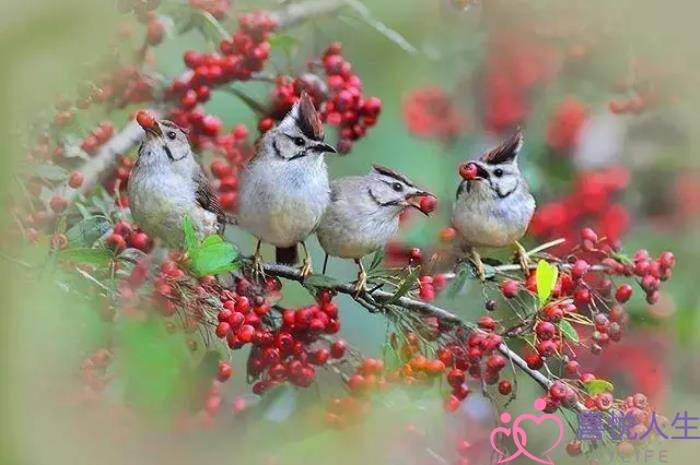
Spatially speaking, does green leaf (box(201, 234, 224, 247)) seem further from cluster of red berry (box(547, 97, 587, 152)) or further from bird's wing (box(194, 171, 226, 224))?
cluster of red berry (box(547, 97, 587, 152))

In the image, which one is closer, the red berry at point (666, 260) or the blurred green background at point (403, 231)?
the blurred green background at point (403, 231)

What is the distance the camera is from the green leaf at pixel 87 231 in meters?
1.09

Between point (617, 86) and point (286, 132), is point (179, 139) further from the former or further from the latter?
point (617, 86)

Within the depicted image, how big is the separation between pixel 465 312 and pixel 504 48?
0.31 metres

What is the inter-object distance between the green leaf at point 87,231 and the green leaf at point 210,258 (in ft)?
0.32

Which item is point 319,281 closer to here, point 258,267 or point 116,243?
point 258,267

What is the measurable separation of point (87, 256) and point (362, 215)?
0.30m

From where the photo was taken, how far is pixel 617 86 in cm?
125

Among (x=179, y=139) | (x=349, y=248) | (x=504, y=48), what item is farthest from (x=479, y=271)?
(x=179, y=139)

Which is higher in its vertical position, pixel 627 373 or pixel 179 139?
pixel 179 139

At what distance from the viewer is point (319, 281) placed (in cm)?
115

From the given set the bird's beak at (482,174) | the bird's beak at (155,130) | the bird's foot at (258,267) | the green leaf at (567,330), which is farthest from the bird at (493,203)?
the bird's beak at (155,130)

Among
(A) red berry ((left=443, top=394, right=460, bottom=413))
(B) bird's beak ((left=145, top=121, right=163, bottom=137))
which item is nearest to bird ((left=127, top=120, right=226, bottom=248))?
(B) bird's beak ((left=145, top=121, right=163, bottom=137))

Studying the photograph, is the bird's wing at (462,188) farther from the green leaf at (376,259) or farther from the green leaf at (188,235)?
the green leaf at (188,235)
